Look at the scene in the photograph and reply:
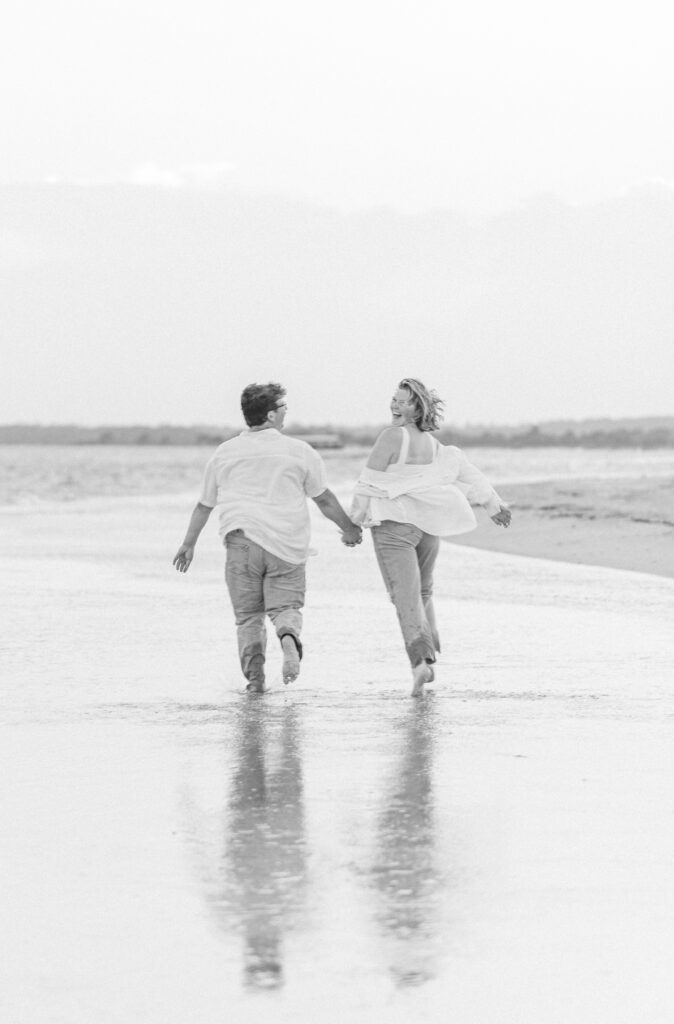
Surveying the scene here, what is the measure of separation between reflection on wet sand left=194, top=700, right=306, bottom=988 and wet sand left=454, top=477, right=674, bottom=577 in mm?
10775

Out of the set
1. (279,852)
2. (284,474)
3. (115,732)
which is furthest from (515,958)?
(284,474)

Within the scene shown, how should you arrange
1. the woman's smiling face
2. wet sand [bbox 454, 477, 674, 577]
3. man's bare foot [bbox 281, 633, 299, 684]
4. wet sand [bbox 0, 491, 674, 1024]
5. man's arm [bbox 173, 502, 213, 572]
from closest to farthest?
wet sand [bbox 0, 491, 674, 1024] → man's bare foot [bbox 281, 633, 299, 684] → the woman's smiling face → man's arm [bbox 173, 502, 213, 572] → wet sand [bbox 454, 477, 674, 577]

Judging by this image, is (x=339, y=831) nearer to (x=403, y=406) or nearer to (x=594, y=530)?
(x=403, y=406)

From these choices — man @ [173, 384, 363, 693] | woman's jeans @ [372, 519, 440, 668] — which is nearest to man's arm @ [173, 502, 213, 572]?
man @ [173, 384, 363, 693]

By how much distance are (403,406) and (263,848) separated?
4.23 metres

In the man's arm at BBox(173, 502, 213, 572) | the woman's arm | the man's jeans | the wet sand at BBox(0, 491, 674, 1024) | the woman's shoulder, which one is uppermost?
the woman's shoulder

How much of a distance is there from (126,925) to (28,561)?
15267 mm

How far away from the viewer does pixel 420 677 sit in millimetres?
9039

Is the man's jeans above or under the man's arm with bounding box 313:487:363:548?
under

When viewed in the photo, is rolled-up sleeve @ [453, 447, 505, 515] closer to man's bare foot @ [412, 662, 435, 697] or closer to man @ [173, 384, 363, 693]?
man @ [173, 384, 363, 693]

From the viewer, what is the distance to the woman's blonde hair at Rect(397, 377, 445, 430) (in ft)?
30.9

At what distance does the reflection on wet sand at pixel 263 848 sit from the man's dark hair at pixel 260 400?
2149 millimetres

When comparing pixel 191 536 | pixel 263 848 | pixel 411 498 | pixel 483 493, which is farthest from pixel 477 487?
pixel 263 848

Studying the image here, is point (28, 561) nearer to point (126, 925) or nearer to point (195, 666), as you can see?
point (195, 666)
